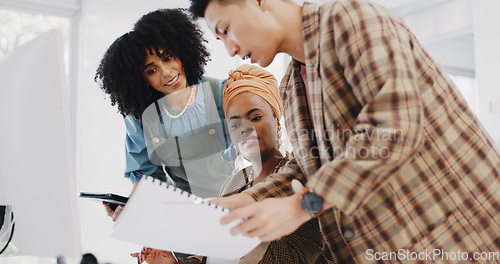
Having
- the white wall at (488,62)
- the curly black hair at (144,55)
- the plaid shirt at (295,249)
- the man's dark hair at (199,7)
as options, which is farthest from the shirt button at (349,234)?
the white wall at (488,62)

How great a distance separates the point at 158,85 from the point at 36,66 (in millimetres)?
825

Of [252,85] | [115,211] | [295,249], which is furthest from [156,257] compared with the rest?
[252,85]

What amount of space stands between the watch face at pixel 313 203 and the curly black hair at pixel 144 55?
84 centimetres

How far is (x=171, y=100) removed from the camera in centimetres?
140

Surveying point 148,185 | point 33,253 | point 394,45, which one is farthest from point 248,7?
point 33,253

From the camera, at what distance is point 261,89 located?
1293 mm

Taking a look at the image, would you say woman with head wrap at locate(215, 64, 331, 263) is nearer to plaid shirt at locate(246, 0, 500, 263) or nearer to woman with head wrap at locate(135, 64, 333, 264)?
woman with head wrap at locate(135, 64, 333, 264)

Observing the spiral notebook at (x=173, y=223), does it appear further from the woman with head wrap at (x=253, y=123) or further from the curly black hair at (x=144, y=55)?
the curly black hair at (x=144, y=55)

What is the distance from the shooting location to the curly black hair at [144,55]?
1.37 meters

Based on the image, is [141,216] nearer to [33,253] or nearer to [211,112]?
[33,253]

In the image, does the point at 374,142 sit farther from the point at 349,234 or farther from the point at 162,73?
the point at 162,73

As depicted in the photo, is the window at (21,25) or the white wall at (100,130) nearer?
the white wall at (100,130)

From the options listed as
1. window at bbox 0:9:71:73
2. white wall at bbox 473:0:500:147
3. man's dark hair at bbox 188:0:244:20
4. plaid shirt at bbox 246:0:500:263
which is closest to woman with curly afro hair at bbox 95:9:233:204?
man's dark hair at bbox 188:0:244:20

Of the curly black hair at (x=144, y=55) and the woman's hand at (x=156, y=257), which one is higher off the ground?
the curly black hair at (x=144, y=55)
